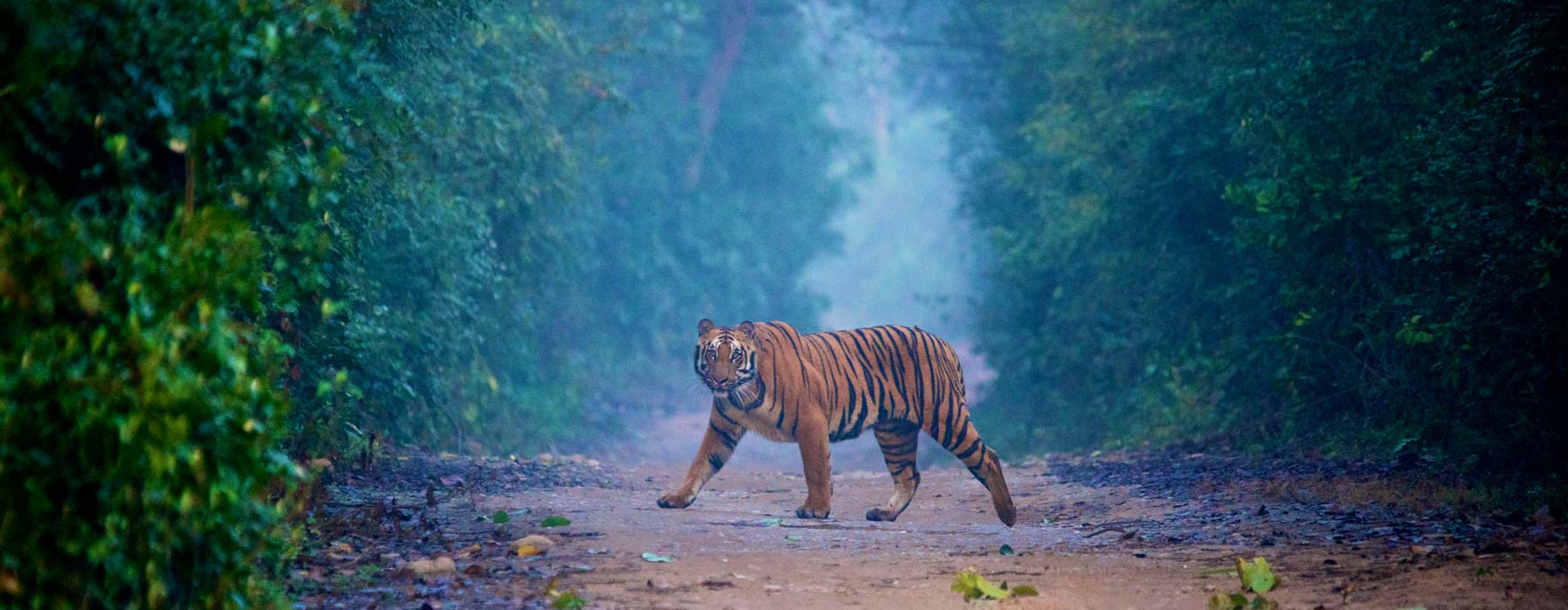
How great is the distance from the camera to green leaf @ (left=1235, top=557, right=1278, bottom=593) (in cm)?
581

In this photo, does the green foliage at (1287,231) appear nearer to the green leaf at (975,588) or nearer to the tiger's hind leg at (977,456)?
the tiger's hind leg at (977,456)

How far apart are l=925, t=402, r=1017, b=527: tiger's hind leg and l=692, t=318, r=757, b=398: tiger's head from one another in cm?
156

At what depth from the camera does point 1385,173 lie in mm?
10016

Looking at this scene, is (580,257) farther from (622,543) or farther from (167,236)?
(167,236)

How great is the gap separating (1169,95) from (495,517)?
915 cm

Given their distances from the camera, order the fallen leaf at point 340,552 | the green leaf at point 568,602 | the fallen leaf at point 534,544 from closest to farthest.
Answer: the green leaf at point 568,602, the fallen leaf at point 340,552, the fallen leaf at point 534,544

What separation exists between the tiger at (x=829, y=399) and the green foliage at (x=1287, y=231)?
10.2ft

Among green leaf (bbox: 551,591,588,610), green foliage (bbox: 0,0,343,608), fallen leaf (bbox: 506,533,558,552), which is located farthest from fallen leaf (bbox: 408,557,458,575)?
green foliage (bbox: 0,0,343,608)

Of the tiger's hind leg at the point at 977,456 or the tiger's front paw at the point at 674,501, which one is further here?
the tiger's hind leg at the point at 977,456

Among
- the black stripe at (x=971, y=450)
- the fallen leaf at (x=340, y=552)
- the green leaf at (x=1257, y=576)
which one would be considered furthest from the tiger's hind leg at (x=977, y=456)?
the fallen leaf at (x=340, y=552)

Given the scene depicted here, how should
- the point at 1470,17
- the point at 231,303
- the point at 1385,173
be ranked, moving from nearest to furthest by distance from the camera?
the point at 231,303
the point at 1470,17
the point at 1385,173

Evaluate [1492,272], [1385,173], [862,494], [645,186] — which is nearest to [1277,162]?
[1385,173]

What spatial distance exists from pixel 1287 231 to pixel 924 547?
5319 millimetres

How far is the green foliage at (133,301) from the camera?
3.71 m
